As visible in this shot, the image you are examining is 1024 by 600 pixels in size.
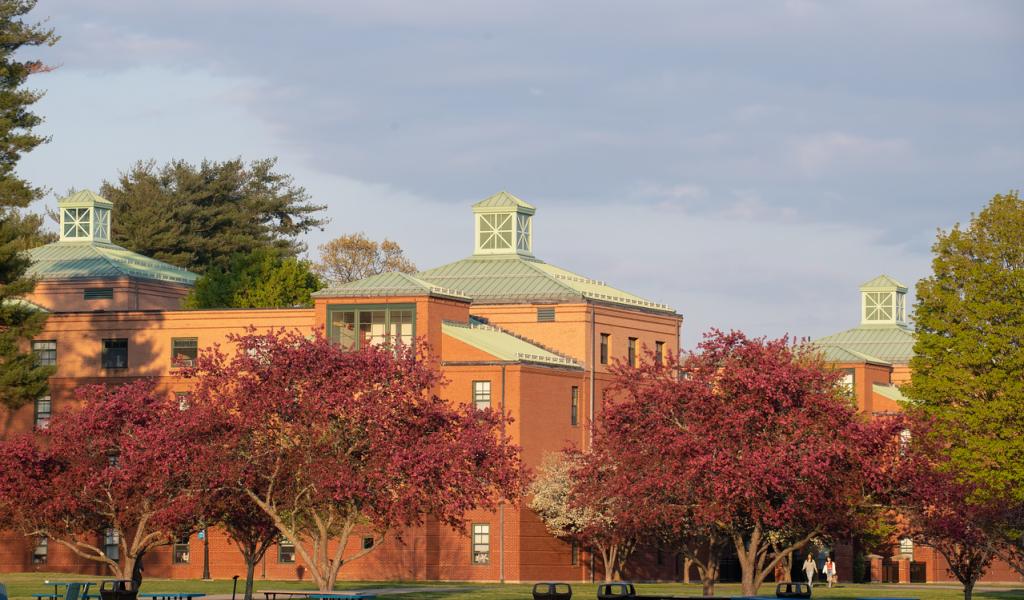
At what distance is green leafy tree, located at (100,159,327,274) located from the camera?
124 meters

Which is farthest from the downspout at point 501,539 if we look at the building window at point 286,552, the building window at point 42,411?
the building window at point 42,411

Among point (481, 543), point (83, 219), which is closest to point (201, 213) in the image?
point (83, 219)

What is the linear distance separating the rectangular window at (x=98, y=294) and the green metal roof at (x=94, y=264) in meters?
0.76

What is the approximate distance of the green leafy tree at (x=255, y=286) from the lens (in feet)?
329

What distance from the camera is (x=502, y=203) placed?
97750mm

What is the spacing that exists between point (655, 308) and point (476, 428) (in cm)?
4309

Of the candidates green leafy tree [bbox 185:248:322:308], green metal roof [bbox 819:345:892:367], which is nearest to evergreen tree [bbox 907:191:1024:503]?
green metal roof [bbox 819:345:892:367]

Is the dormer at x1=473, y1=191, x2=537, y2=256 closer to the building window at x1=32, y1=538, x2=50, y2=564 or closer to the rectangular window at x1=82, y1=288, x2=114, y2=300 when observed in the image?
the rectangular window at x1=82, y1=288, x2=114, y2=300

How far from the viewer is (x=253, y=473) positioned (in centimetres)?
4981

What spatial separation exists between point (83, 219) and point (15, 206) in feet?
115

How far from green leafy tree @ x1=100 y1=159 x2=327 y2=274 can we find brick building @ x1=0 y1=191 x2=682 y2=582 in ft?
85.8

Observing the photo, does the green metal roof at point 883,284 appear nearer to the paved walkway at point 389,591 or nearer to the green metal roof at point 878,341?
the green metal roof at point 878,341

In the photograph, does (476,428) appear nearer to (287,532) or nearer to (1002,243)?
(287,532)

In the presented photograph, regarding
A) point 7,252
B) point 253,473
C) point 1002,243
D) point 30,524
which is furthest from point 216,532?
point 1002,243
